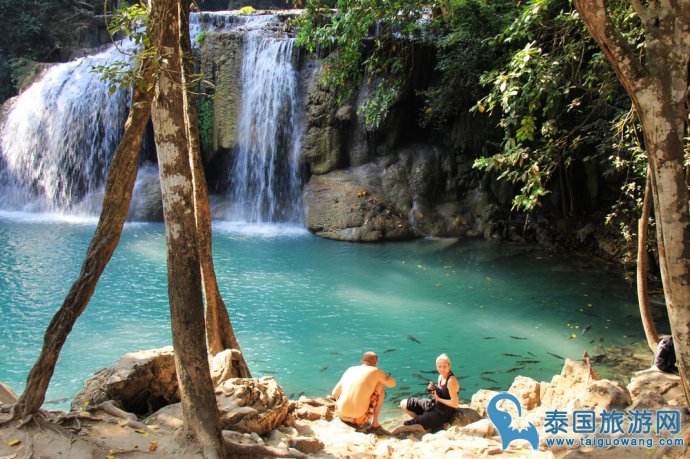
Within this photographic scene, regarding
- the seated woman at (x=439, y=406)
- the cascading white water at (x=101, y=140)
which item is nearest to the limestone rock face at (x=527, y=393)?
the seated woman at (x=439, y=406)

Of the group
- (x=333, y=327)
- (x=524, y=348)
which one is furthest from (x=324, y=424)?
(x=524, y=348)

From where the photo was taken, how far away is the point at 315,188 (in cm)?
1533

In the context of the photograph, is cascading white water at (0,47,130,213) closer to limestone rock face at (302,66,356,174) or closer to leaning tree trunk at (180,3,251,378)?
limestone rock face at (302,66,356,174)

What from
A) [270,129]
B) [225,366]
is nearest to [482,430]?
[225,366]

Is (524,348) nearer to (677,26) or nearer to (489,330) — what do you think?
(489,330)

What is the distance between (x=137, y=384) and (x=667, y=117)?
176 inches

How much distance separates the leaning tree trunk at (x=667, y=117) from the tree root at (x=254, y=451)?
8.57 ft

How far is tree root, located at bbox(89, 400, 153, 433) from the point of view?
13.6 ft

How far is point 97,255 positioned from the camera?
3975 millimetres

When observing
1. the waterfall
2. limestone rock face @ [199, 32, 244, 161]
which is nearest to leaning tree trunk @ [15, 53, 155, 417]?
the waterfall

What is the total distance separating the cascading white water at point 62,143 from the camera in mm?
16672

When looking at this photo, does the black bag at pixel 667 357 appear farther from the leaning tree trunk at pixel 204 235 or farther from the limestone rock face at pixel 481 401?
the leaning tree trunk at pixel 204 235

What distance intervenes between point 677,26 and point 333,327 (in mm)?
6293

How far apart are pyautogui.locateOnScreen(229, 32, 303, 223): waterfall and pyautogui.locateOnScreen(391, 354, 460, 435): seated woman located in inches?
425
